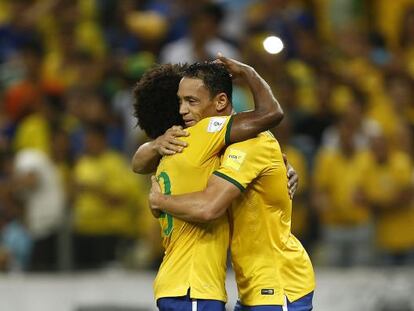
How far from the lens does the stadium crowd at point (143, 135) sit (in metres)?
8.93

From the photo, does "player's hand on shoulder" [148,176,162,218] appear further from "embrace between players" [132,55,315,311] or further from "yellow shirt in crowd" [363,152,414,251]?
"yellow shirt in crowd" [363,152,414,251]

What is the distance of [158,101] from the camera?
542 centimetres

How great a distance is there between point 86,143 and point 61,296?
144 centimetres

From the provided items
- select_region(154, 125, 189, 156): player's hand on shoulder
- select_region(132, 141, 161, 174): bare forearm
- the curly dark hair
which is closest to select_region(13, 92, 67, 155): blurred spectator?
select_region(132, 141, 161, 174): bare forearm

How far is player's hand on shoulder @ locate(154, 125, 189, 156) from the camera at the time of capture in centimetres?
526

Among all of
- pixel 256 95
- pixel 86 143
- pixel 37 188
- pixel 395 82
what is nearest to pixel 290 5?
pixel 395 82

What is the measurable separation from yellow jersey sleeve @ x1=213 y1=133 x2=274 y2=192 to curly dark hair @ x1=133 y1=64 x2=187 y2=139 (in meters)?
0.39

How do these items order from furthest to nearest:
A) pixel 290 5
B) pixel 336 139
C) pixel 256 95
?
pixel 290 5 → pixel 336 139 → pixel 256 95

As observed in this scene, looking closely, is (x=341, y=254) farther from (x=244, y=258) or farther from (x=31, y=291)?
(x=244, y=258)

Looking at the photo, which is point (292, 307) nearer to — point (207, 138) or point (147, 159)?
point (207, 138)

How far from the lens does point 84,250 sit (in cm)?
900

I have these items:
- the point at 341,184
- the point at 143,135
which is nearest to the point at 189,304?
the point at 341,184

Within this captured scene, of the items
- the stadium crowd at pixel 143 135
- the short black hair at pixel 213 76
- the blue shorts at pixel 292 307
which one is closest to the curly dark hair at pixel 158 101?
the short black hair at pixel 213 76

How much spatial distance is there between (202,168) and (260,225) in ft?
1.32
